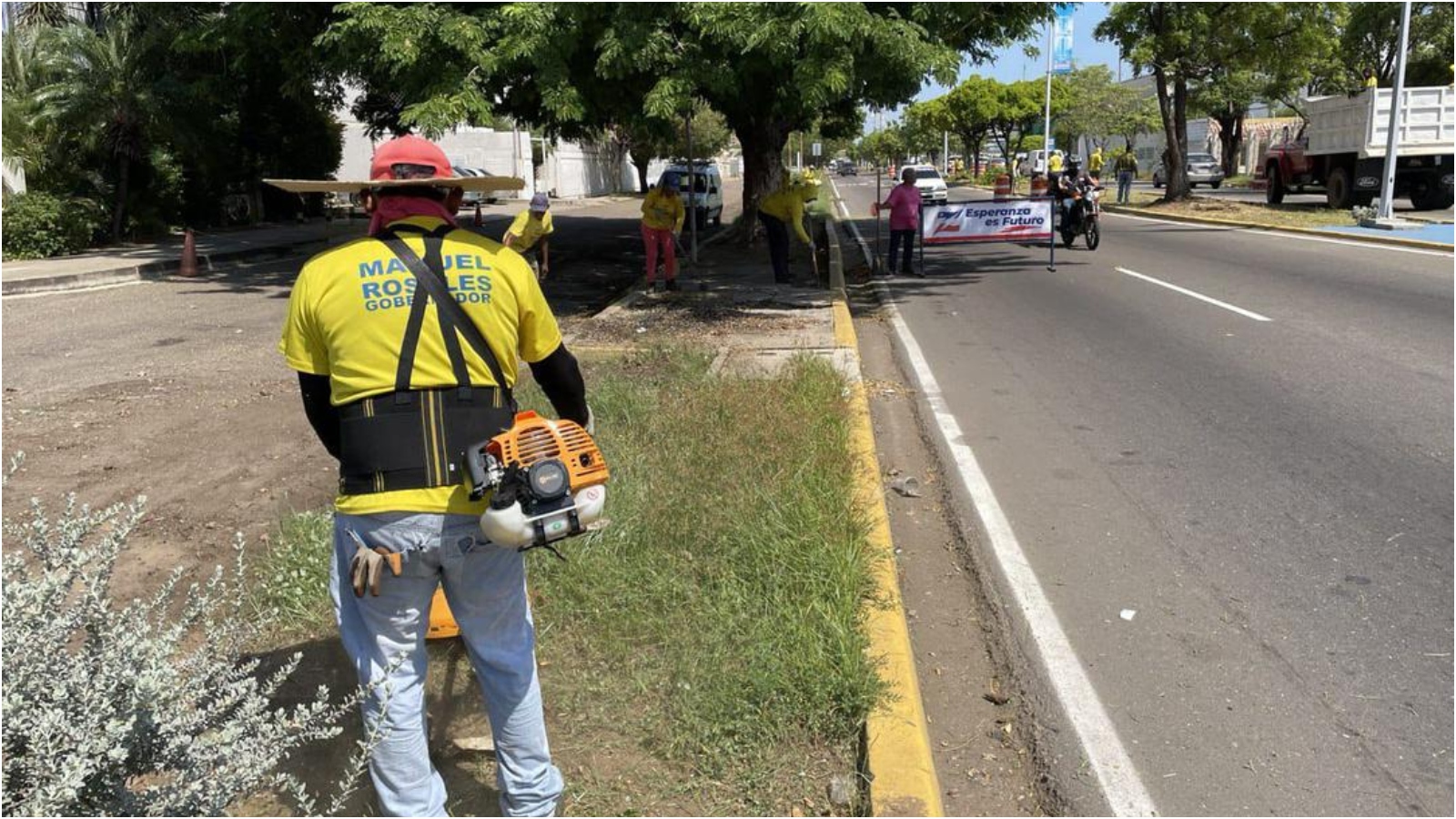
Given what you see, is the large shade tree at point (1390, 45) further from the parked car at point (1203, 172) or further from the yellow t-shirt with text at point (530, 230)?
the yellow t-shirt with text at point (530, 230)

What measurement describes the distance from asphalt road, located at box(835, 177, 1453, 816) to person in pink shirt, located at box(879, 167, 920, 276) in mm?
4014

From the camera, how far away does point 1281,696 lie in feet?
12.4

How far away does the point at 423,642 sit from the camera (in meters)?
2.77

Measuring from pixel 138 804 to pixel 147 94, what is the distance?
2172 cm

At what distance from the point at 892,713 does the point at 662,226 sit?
1125cm

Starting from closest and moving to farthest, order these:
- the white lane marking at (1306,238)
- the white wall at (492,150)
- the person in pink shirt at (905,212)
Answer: the person in pink shirt at (905,212) < the white lane marking at (1306,238) < the white wall at (492,150)

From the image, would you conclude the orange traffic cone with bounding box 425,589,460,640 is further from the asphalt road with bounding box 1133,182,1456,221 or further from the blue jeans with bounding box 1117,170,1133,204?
the blue jeans with bounding box 1117,170,1133,204

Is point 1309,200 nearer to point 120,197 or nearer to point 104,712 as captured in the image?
point 120,197

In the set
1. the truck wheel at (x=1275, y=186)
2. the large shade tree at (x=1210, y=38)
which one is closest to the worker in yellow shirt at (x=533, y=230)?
the large shade tree at (x=1210, y=38)

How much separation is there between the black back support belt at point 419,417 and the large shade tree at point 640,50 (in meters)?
8.39

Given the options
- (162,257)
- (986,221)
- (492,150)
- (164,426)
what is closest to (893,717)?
(164,426)

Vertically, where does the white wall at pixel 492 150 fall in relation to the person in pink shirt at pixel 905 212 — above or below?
above

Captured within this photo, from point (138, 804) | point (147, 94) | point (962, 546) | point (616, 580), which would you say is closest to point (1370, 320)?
point (962, 546)

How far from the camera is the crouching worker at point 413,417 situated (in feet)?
8.39
